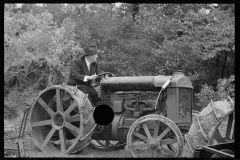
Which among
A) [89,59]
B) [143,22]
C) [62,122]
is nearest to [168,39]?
[143,22]

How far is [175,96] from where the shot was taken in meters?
5.88

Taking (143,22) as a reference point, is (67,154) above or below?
below

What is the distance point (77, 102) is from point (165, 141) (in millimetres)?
1673

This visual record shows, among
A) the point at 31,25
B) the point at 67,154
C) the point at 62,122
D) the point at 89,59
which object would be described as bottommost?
the point at 67,154

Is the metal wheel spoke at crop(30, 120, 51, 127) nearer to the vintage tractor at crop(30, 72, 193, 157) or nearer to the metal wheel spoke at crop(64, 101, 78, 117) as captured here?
the vintage tractor at crop(30, 72, 193, 157)

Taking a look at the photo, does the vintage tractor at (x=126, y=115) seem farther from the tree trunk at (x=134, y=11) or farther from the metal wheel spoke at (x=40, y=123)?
the tree trunk at (x=134, y=11)

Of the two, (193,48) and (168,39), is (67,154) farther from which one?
(168,39)

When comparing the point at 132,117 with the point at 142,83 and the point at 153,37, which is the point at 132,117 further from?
the point at 153,37

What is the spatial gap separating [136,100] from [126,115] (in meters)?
0.37

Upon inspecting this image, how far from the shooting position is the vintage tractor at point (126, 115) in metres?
5.67

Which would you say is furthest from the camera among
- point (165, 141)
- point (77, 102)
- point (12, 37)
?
point (77, 102)

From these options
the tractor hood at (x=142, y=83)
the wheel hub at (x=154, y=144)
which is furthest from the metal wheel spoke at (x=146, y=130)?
the tractor hood at (x=142, y=83)

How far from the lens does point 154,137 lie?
18.7 ft

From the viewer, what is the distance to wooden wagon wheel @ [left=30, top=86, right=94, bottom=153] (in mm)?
6105
